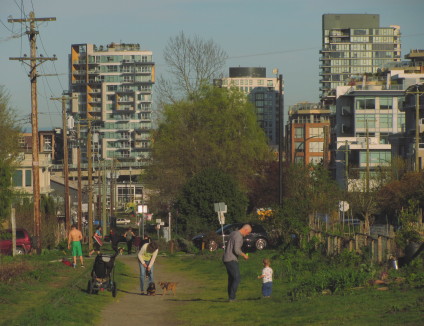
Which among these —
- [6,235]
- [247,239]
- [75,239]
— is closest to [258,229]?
[247,239]

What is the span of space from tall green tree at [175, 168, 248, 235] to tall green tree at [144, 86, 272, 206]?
257 inches

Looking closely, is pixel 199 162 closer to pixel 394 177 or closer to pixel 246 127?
pixel 246 127

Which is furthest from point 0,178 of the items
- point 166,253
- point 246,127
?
point 246,127

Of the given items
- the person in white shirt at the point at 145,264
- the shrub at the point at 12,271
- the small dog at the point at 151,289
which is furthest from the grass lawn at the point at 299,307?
the shrub at the point at 12,271

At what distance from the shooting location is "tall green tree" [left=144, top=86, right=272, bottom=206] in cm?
6844

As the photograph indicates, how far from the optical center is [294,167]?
6544 cm

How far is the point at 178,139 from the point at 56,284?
40.5 metres

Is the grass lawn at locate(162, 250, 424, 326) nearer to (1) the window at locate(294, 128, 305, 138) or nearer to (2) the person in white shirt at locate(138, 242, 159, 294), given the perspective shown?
(2) the person in white shirt at locate(138, 242, 159, 294)

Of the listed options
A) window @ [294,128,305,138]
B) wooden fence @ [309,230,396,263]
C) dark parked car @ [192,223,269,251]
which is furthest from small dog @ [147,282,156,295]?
window @ [294,128,305,138]

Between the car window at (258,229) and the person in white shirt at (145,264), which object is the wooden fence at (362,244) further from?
the car window at (258,229)

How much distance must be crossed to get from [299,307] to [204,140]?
48238 millimetres

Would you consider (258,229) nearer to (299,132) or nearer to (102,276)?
(102,276)

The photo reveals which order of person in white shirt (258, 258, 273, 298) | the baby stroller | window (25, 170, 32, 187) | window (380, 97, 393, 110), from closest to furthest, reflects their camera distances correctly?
1. person in white shirt (258, 258, 273, 298)
2. the baby stroller
3. window (25, 170, 32, 187)
4. window (380, 97, 393, 110)

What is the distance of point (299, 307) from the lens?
1992 cm
